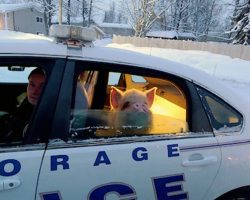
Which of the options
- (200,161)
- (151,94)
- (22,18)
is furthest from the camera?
(22,18)

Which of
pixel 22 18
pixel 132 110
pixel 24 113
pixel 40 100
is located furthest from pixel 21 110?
pixel 22 18

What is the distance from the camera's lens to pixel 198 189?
95.9 inches

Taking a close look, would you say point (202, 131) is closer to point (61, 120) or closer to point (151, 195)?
point (151, 195)

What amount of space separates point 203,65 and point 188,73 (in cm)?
1743

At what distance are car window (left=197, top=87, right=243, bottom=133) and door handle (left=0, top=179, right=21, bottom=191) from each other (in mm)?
1227

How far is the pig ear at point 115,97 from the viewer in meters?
2.70

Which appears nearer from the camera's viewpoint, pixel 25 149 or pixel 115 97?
pixel 25 149

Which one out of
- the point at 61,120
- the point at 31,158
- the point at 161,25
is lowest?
the point at 161,25

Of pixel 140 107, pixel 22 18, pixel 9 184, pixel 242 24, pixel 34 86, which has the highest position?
pixel 34 86

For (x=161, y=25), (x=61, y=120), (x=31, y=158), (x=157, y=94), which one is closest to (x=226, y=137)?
(x=157, y=94)

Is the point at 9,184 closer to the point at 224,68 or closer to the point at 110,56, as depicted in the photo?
the point at 110,56

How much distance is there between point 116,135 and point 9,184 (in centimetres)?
66

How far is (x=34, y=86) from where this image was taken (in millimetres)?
2441

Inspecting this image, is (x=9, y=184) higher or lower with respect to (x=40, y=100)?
lower
